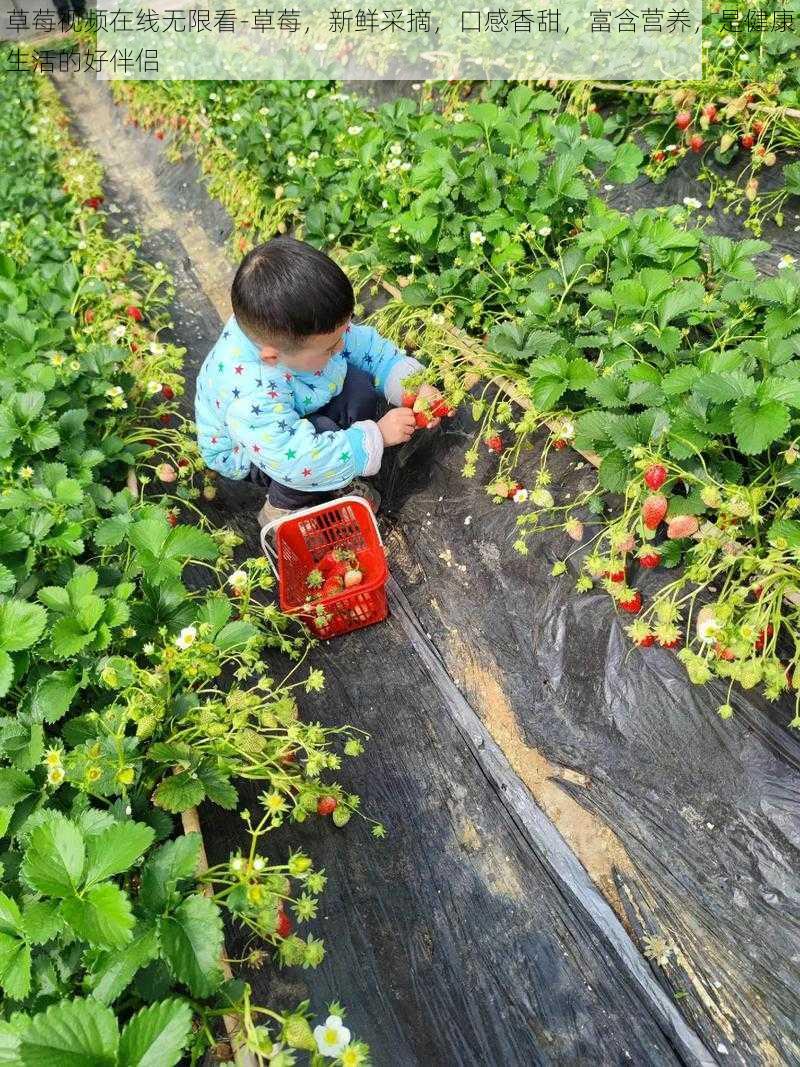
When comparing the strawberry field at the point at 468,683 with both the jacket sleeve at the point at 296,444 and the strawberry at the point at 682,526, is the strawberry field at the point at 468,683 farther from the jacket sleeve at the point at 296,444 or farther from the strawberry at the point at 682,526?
the jacket sleeve at the point at 296,444

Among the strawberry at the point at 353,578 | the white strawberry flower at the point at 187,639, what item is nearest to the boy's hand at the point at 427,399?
the strawberry at the point at 353,578

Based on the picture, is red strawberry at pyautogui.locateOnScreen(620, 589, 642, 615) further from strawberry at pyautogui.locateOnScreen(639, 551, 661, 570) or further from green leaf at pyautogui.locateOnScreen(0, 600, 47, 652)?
green leaf at pyautogui.locateOnScreen(0, 600, 47, 652)

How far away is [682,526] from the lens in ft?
5.50

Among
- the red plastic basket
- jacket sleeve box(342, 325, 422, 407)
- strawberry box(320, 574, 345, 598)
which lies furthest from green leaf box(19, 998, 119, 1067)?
jacket sleeve box(342, 325, 422, 407)

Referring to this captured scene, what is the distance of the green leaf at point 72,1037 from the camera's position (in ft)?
3.41

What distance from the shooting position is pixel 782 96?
2732 mm

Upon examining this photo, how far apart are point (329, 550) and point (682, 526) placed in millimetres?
1132

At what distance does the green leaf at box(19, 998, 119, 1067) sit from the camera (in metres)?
1.04

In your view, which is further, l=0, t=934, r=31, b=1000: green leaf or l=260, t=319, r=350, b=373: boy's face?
l=260, t=319, r=350, b=373: boy's face

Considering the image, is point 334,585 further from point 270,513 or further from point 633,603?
point 633,603

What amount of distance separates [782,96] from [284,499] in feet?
7.92

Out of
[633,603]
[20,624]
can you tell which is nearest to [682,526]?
[633,603]

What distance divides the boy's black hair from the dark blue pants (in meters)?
A: 0.47

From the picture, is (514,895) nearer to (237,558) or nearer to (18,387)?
(237,558)
